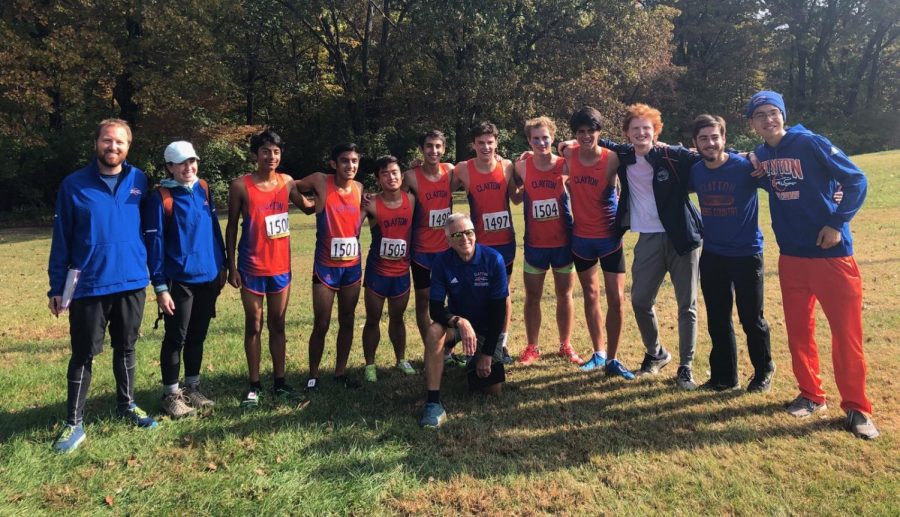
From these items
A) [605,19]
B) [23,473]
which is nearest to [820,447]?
[23,473]

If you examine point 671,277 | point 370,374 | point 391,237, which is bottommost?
point 370,374

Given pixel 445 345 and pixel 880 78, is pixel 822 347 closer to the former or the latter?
pixel 445 345

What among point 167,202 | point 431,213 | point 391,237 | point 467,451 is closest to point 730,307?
point 467,451

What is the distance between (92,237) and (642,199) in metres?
4.17

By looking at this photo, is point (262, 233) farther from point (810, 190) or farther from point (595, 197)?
point (810, 190)

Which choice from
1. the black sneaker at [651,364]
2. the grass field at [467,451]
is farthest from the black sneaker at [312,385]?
the black sneaker at [651,364]

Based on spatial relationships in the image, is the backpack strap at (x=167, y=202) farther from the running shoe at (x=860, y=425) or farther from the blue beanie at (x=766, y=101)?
the running shoe at (x=860, y=425)

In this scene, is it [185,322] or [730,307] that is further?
[730,307]

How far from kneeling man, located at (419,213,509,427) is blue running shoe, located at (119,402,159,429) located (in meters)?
1.99

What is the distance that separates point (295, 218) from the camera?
21828 millimetres

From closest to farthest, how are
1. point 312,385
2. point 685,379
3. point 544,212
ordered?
point 685,379
point 312,385
point 544,212

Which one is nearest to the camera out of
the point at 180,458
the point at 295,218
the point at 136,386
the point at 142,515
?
the point at 142,515

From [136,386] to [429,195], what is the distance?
3.06 meters

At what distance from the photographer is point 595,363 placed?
514 centimetres
